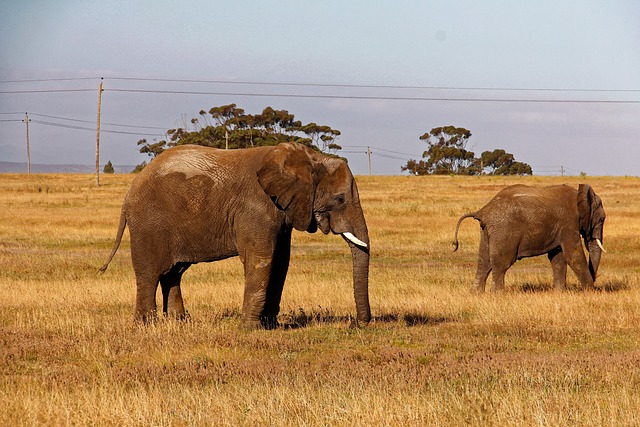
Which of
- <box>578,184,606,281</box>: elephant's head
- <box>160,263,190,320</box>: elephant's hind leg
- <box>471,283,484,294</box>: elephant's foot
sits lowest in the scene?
<box>471,283,484,294</box>: elephant's foot

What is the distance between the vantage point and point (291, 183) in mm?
12508

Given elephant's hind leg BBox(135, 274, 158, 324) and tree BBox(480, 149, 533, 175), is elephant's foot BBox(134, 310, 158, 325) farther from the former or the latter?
tree BBox(480, 149, 533, 175)

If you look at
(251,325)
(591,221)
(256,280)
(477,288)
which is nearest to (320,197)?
(256,280)

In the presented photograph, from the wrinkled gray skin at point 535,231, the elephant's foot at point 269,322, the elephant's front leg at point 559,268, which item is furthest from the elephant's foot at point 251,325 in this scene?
the elephant's front leg at point 559,268

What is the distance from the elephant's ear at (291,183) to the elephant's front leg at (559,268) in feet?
26.2

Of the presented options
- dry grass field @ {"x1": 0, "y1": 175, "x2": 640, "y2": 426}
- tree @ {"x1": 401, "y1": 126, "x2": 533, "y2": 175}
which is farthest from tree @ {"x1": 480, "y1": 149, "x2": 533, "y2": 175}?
dry grass field @ {"x1": 0, "y1": 175, "x2": 640, "y2": 426}

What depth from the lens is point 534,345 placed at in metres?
12.2

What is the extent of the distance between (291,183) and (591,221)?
367 inches

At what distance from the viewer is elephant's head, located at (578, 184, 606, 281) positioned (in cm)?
1928

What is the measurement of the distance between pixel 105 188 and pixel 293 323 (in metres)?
54.9

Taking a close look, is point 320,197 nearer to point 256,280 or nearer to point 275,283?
point 256,280

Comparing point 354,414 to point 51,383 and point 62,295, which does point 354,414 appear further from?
point 62,295

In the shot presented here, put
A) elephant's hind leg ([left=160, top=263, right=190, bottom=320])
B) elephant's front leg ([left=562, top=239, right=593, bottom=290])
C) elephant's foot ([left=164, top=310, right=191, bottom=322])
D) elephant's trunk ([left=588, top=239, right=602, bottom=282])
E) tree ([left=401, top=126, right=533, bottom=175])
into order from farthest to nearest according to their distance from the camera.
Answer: tree ([left=401, top=126, right=533, bottom=175]), elephant's trunk ([left=588, top=239, right=602, bottom=282]), elephant's front leg ([left=562, top=239, right=593, bottom=290]), elephant's hind leg ([left=160, top=263, right=190, bottom=320]), elephant's foot ([left=164, top=310, right=191, bottom=322])

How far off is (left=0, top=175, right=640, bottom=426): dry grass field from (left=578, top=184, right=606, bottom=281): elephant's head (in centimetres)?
63
